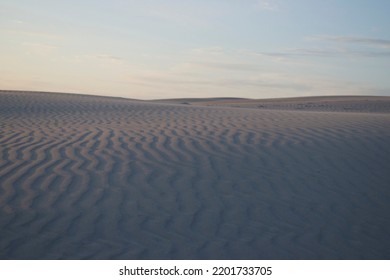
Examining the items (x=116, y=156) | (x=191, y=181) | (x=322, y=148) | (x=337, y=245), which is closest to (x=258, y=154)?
(x=322, y=148)

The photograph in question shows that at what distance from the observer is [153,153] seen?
25.2 ft

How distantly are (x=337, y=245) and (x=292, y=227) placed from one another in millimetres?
565

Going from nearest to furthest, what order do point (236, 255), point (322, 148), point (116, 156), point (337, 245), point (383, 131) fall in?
point (236, 255) < point (337, 245) < point (116, 156) < point (322, 148) < point (383, 131)

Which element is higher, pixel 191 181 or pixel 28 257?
pixel 191 181

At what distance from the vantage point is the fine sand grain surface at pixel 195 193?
185 inches

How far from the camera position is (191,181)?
21.0ft

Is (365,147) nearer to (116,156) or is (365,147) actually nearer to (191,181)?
(191,181)

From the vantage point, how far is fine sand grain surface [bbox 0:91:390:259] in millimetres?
4699

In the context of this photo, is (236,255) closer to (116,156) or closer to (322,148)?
(116,156)

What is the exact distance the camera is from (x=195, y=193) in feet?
19.7
